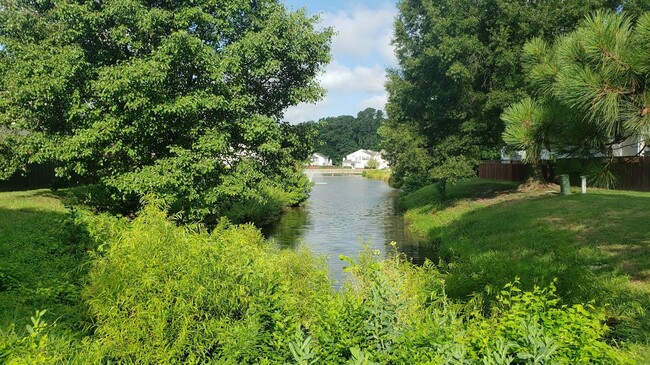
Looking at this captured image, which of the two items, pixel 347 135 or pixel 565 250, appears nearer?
pixel 565 250

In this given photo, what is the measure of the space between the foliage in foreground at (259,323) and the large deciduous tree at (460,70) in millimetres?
18638

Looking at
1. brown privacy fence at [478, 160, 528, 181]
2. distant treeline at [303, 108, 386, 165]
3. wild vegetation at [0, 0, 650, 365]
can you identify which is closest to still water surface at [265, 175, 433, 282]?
wild vegetation at [0, 0, 650, 365]

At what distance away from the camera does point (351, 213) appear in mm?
36625

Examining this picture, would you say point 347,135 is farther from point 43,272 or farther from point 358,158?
point 43,272

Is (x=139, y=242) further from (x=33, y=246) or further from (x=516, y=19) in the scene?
(x=516, y=19)

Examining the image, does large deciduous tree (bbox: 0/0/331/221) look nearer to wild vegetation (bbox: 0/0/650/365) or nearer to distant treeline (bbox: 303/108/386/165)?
wild vegetation (bbox: 0/0/650/365)

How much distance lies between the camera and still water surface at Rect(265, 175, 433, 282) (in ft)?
67.9

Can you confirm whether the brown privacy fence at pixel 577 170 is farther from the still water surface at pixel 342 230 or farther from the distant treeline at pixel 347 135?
the distant treeline at pixel 347 135

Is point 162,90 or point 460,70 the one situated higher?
point 460,70

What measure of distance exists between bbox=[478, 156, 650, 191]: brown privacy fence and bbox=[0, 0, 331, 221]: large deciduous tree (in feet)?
31.5

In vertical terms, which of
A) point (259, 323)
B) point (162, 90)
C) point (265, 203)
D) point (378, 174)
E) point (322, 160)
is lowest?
point (378, 174)

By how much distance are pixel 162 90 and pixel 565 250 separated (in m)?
12.4

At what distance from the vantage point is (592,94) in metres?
5.64

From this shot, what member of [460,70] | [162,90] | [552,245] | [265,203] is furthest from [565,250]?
[460,70]
